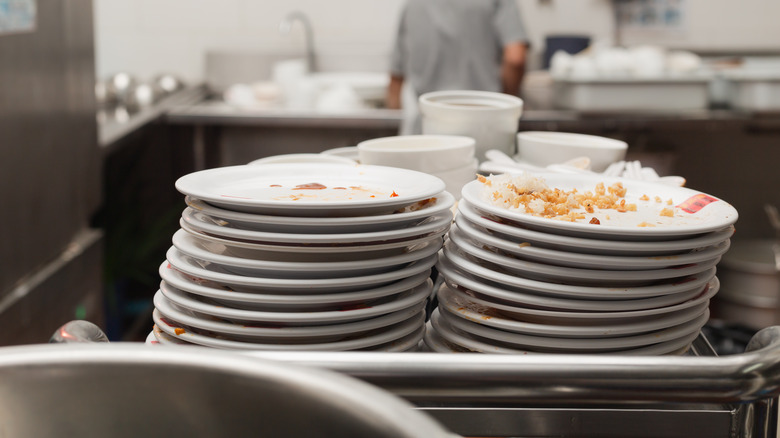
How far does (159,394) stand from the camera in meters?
0.49

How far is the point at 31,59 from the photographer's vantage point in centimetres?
220

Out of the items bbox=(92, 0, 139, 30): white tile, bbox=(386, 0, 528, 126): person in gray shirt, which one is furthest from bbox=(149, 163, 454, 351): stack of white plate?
bbox=(92, 0, 139, 30): white tile

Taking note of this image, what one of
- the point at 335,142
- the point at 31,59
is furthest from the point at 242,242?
the point at 335,142

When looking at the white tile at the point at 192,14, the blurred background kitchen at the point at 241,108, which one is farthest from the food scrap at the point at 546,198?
the white tile at the point at 192,14

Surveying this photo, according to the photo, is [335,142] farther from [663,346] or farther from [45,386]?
[45,386]

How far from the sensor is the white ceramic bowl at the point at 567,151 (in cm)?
124

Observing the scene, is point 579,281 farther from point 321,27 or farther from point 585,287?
point 321,27

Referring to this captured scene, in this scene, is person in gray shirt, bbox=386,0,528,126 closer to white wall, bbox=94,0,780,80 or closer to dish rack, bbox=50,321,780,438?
white wall, bbox=94,0,780,80

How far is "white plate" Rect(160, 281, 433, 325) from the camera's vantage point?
77 cm

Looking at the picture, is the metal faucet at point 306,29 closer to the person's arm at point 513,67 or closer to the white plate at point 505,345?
the person's arm at point 513,67

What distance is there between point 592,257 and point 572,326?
8cm

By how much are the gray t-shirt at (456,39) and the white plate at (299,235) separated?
2.62 meters

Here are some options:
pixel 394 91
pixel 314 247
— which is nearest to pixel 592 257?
pixel 314 247

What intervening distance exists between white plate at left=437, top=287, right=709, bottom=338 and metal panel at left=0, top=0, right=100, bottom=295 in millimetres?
1587
